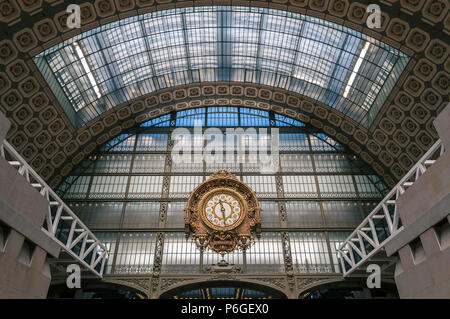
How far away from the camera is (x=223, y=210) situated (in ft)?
90.0

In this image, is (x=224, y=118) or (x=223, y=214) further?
(x=224, y=118)

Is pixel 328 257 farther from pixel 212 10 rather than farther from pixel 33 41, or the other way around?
pixel 33 41

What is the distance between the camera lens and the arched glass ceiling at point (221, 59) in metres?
26.6

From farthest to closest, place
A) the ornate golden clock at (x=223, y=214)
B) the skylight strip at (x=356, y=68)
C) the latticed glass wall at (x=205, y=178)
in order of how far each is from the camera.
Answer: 1. the latticed glass wall at (x=205, y=178)
2. the ornate golden clock at (x=223, y=214)
3. the skylight strip at (x=356, y=68)

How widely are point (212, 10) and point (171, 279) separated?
2262cm

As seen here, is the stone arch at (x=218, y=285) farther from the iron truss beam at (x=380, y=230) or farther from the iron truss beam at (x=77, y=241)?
the iron truss beam at (x=380, y=230)

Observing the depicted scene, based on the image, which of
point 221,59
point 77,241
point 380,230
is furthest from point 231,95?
point 77,241

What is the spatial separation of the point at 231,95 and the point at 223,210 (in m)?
12.7

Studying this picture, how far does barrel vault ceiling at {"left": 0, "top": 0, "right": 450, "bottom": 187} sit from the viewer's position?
20391 mm

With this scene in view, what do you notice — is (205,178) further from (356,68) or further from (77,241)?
(356,68)

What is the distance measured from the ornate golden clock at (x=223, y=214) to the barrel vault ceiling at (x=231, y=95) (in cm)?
1016

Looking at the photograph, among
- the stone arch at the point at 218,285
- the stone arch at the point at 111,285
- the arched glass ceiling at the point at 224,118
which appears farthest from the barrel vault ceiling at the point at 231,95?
the stone arch at the point at 218,285

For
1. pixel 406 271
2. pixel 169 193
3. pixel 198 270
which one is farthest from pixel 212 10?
pixel 406 271

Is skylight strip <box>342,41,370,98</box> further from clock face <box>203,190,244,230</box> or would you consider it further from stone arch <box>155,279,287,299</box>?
stone arch <box>155,279,287,299</box>
